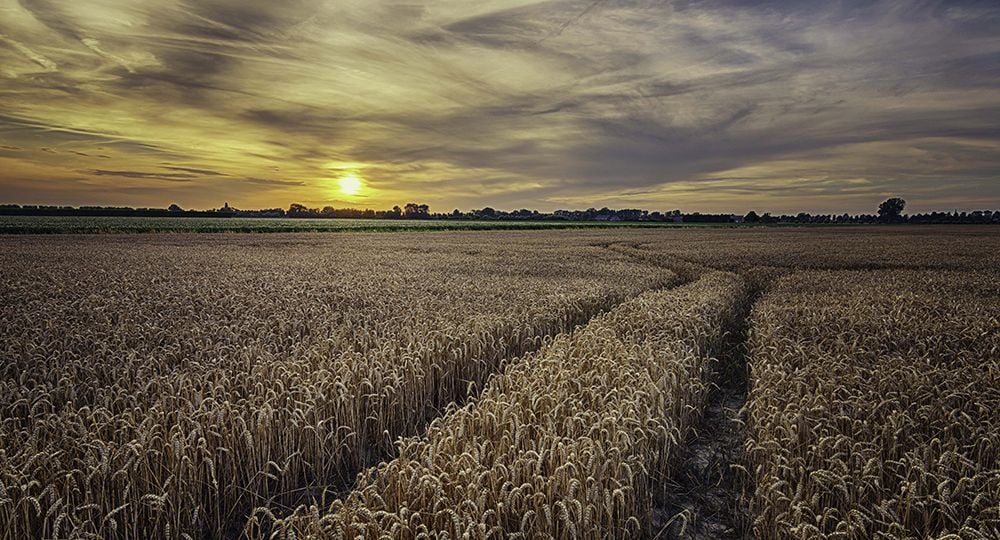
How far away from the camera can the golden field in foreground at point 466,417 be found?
13.9 ft

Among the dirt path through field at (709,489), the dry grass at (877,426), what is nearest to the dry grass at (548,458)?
the dirt path through field at (709,489)

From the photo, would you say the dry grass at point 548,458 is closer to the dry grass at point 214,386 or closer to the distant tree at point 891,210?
the dry grass at point 214,386

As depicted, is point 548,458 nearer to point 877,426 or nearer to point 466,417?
point 466,417

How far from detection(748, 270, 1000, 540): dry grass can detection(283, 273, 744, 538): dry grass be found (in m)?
1.12

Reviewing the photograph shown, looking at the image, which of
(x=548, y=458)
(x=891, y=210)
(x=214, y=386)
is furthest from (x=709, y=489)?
(x=891, y=210)

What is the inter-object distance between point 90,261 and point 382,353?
24925 millimetres

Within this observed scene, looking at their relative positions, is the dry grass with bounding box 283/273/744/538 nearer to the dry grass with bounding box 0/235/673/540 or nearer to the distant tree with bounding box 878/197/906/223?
the dry grass with bounding box 0/235/673/540

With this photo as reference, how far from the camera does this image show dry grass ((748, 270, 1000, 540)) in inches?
164

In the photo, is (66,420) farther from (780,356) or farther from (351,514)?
(780,356)

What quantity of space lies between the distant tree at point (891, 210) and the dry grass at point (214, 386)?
219690 mm

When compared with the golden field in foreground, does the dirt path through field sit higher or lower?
lower

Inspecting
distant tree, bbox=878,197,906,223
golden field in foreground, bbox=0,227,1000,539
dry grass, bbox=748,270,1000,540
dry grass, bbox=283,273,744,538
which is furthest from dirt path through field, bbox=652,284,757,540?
distant tree, bbox=878,197,906,223

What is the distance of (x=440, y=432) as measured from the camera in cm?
534

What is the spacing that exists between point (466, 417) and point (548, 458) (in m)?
1.30
